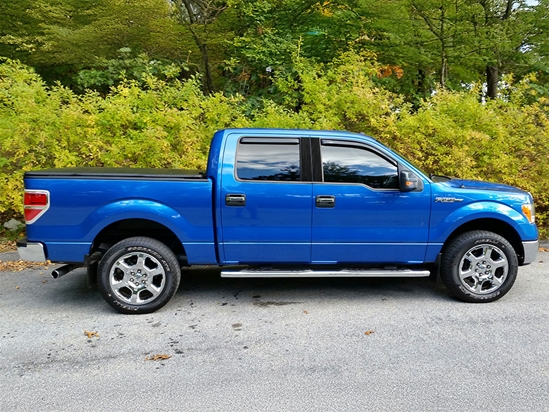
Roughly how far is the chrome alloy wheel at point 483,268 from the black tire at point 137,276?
10.2 ft

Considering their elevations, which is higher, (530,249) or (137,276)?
(530,249)

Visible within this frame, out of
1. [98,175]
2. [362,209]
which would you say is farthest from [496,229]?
[98,175]

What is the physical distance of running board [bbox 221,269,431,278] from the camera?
14.5 feet

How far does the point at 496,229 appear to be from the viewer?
5004 millimetres

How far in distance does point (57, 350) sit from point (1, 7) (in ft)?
46.9

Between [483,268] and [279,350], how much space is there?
Result: 251 centimetres

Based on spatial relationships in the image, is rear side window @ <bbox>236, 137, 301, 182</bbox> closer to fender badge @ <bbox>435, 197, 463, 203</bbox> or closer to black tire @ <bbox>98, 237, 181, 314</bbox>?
black tire @ <bbox>98, 237, 181, 314</bbox>

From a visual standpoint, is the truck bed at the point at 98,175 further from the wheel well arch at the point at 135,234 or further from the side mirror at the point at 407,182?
the side mirror at the point at 407,182

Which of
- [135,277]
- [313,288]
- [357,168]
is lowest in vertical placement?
[313,288]

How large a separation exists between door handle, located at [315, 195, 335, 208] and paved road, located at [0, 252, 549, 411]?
1.10 m

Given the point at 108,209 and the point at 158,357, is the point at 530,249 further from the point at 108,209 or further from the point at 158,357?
the point at 108,209

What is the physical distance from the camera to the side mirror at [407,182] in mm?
4410

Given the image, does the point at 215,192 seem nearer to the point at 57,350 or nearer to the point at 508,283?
the point at 57,350

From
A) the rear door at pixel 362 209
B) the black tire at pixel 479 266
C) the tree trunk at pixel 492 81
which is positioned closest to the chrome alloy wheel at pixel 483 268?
the black tire at pixel 479 266
